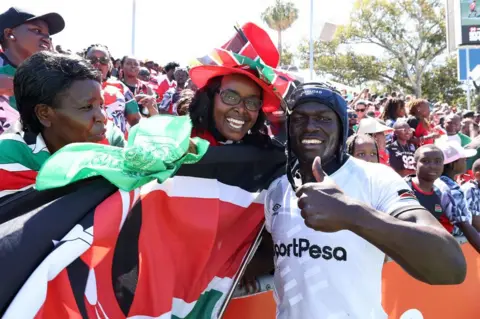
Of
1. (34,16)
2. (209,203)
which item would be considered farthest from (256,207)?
(34,16)

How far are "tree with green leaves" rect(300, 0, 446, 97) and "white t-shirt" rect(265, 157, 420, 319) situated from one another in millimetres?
36974

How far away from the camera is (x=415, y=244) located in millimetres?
1712

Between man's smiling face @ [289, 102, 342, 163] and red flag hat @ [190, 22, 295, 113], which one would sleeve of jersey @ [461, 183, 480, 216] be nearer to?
red flag hat @ [190, 22, 295, 113]

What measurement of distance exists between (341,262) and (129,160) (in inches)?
33.9

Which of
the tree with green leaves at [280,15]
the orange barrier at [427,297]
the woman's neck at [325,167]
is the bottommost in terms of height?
the orange barrier at [427,297]

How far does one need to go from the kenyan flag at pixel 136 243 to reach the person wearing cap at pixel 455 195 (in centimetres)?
245

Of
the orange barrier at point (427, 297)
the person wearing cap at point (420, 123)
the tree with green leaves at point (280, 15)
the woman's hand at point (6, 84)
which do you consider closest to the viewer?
the woman's hand at point (6, 84)

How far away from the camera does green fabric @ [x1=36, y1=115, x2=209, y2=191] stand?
195cm

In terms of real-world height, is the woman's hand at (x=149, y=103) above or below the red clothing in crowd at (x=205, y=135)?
above

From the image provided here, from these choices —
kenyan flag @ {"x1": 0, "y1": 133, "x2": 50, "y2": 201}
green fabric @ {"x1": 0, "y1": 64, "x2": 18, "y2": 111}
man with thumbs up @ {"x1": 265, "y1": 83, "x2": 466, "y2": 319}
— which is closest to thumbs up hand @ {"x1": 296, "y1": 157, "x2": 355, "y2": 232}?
man with thumbs up @ {"x1": 265, "y1": 83, "x2": 466, "y2": 319}

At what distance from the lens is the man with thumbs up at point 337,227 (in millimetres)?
1720

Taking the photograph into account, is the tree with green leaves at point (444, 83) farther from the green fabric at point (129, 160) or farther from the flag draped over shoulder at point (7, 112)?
the green fabric at point (129, 160)

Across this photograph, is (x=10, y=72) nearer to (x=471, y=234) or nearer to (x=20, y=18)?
(x=20, y=18)

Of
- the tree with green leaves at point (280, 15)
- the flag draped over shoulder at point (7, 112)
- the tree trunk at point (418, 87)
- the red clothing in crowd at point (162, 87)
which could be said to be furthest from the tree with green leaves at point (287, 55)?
the flag draped over shoulder at point (7, 112)
